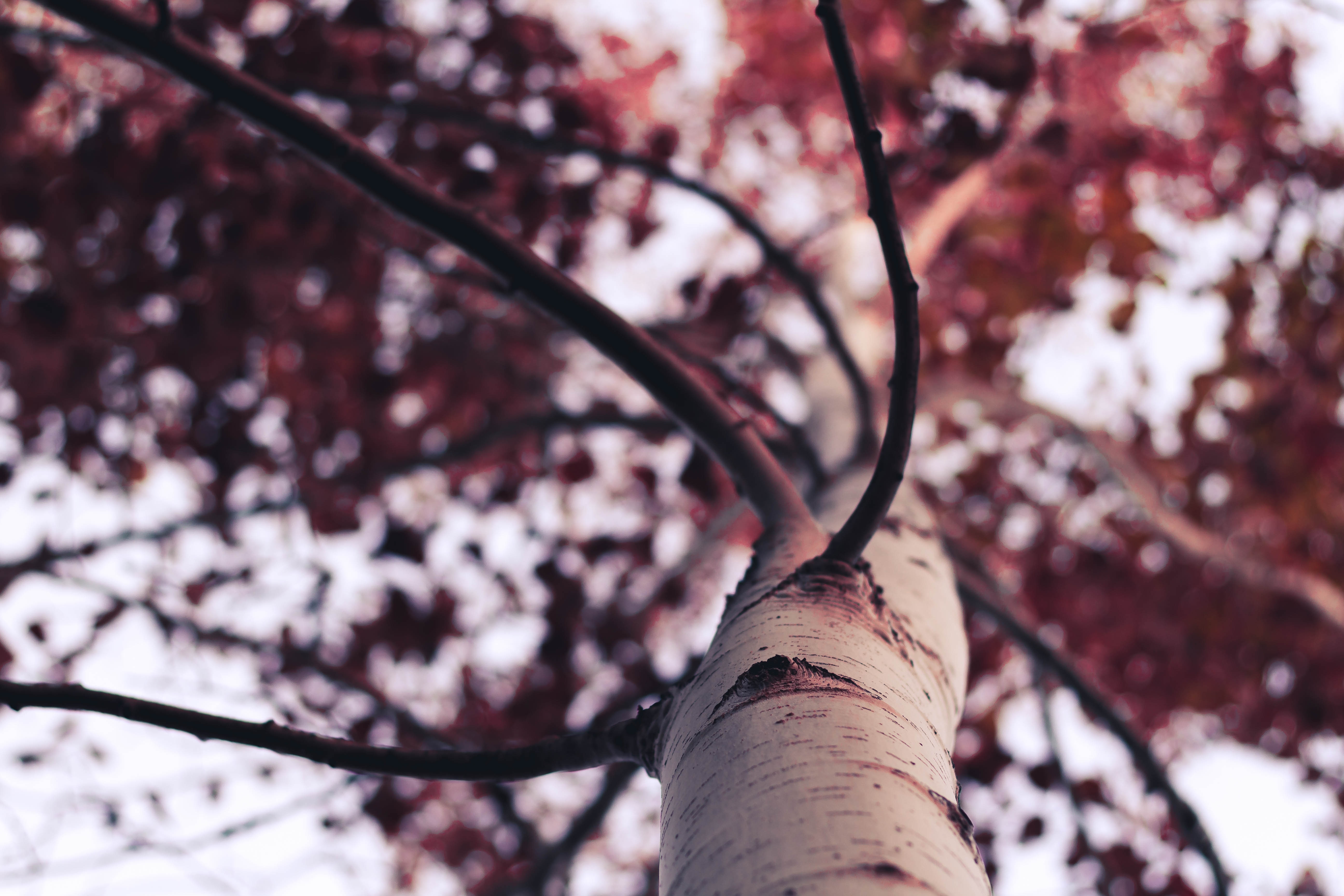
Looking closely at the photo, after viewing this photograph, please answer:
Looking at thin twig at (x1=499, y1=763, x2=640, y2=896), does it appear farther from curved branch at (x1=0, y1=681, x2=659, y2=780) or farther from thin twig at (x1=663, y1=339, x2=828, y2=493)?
curved branch at (x1=0, y1=681, x2=659, y2=780)

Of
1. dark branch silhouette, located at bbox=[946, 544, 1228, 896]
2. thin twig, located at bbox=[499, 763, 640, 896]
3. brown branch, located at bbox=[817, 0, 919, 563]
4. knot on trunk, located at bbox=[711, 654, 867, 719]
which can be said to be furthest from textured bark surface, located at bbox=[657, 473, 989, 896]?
thin twig, located at bbox=[499, 763, 640, 896]

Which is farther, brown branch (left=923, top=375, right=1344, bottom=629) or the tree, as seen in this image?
brown branch (left=923, top=375, right=1344, bottom=629)

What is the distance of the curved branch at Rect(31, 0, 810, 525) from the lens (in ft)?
3.85

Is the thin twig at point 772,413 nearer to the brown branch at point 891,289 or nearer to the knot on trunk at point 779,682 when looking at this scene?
the brown branch at point 891,289

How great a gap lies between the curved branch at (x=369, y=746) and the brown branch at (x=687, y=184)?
1236 millimetres

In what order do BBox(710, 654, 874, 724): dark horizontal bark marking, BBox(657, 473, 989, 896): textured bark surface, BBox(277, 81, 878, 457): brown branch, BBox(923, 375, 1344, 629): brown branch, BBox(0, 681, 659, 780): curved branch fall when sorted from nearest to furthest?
BBox(657, 473, 989, 896): textured bark surface < BBox(710, 654, 874, 724): dark horizontal bark marking < BBox(0, 681, 659, 780): curved branch < BBox(277, 81, 878, 457): brown branch < BBox(923, 375, 1344, 629): brown branch

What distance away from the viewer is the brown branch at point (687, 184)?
5.89ft

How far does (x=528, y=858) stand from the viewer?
3.44m

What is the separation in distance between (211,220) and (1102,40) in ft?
13.5

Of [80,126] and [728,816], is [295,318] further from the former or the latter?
[728,816]

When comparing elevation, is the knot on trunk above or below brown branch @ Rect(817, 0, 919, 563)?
below

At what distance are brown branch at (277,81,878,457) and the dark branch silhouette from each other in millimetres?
632

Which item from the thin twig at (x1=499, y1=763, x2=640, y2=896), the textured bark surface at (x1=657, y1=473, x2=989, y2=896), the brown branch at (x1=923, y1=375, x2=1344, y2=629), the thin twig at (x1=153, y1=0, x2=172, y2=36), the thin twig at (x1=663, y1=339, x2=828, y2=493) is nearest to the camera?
the textured bark surface at (x1=657, y1=473, x2=989, y2=896)

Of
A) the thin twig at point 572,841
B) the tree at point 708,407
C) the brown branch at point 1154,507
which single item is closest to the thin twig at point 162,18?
the tree at point 708,407
